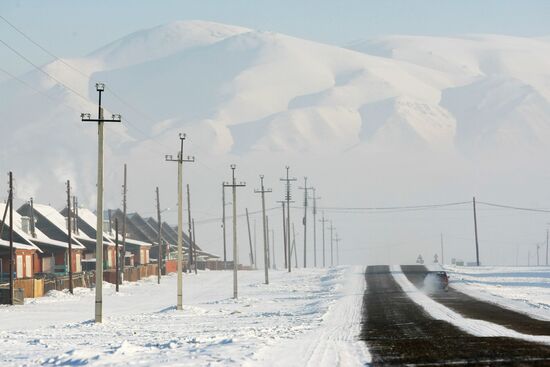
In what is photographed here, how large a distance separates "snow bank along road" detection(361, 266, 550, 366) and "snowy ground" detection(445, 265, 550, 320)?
581 centimetres

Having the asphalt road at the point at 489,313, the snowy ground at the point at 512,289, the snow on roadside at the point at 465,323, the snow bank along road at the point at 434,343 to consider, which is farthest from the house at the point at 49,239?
the snow bank along road at the point at 434,343

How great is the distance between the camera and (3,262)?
9750 cm

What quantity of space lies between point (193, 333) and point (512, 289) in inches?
1895

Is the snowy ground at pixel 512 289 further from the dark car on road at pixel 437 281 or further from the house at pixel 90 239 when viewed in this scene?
the house at pixel 90 239

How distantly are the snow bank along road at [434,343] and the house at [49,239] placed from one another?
62119 millimetres

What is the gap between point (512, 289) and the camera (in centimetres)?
8500

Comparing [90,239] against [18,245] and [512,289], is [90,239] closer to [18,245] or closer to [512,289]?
[18,245]

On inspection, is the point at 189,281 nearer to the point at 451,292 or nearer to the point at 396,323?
the point at 451,292

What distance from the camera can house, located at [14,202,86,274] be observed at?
110 meters

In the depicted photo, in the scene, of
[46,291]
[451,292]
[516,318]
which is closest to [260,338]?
[516,318]

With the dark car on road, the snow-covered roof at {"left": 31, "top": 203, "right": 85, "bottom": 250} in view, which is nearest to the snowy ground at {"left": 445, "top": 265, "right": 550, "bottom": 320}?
the dark car on road

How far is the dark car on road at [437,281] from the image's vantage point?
8286cm

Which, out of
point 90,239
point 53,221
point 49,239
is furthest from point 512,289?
point 90,239

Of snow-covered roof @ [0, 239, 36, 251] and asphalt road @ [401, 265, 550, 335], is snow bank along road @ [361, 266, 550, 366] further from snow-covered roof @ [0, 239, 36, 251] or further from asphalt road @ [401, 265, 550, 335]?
snow-covered roof @ [0, 239, 36, 251]
